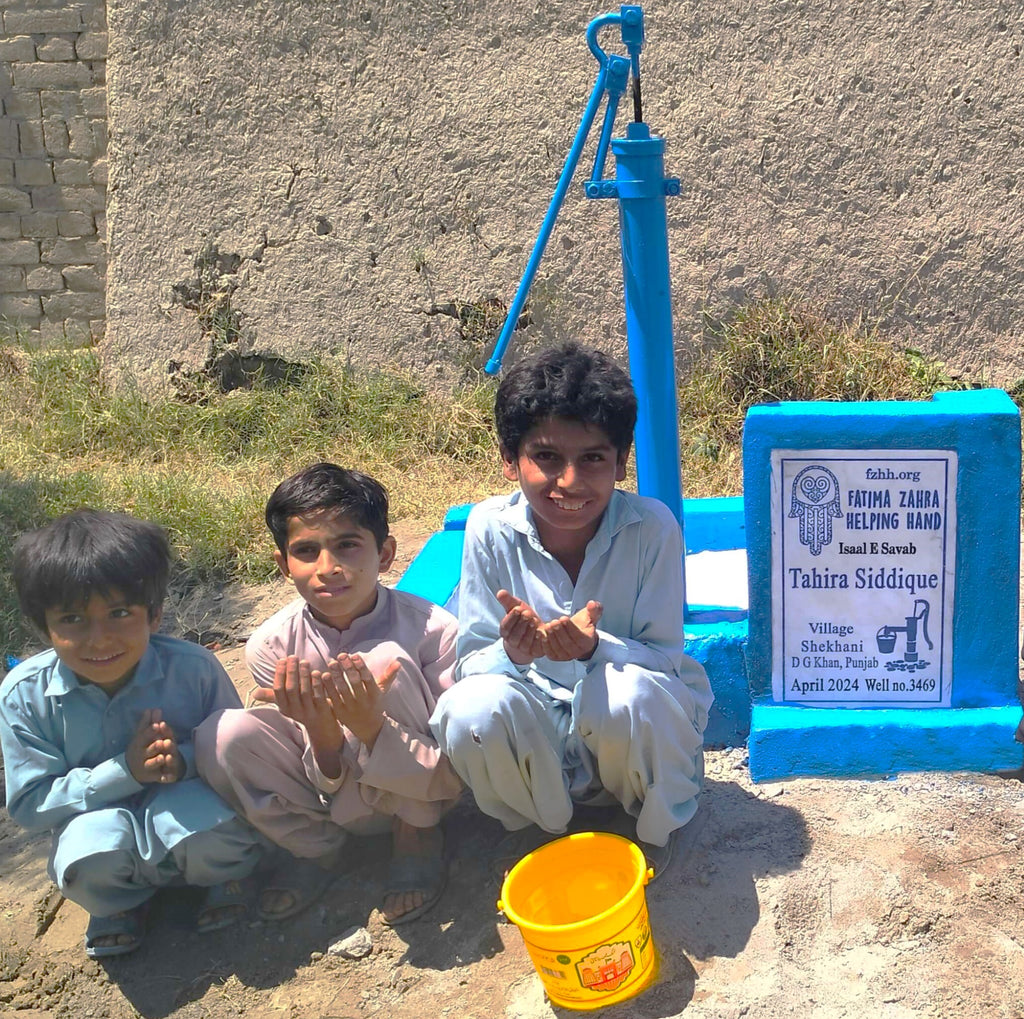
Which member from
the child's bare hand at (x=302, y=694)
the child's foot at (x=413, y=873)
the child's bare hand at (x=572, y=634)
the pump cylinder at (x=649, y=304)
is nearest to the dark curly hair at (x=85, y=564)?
the child's bare hand at (x=302, y=694)

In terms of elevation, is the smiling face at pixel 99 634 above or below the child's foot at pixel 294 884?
above

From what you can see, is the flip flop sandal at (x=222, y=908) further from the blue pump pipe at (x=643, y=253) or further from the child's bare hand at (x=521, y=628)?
the blue pump pipe at (x=643, y=253)

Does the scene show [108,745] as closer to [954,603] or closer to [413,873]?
[413,873]

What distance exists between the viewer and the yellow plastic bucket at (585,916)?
1919 millimetres

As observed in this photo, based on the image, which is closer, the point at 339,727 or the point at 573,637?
the point at 573,637

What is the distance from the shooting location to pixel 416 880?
93.2 inches

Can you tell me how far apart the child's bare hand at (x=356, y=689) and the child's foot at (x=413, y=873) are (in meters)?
0.35

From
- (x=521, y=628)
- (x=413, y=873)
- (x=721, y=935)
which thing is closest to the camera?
(x=521, y=628)

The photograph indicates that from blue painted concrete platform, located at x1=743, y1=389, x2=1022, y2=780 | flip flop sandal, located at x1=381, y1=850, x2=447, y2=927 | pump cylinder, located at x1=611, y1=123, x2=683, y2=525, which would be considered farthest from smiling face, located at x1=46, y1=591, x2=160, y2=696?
blue painted concrete platform, located at x1=743, y1=389, x2=1022, y2=780

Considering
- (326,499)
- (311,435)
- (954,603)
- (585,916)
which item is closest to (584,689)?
(585,916)

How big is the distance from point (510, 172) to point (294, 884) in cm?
356

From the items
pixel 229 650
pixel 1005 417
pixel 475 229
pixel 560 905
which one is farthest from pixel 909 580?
pixel 475 229

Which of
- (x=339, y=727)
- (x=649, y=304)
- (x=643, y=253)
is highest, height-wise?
(x=643, y=253)

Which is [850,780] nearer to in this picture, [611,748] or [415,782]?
[611,748]
